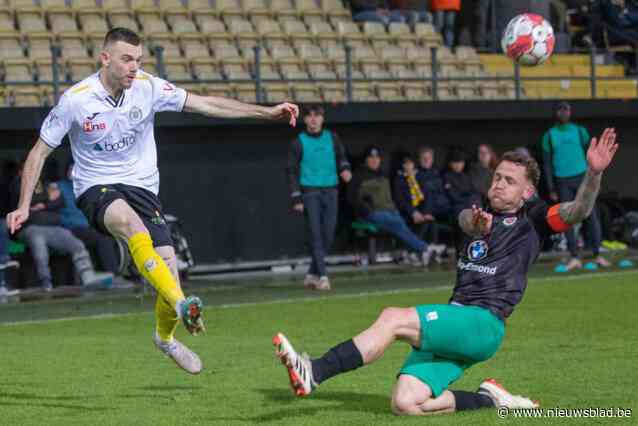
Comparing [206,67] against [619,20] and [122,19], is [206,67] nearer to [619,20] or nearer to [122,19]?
[122,19]

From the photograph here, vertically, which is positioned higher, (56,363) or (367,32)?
(367,32)

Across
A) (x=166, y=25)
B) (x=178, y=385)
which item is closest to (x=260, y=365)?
(x=178, y=385)

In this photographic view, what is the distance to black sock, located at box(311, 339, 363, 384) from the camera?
6.79 metres

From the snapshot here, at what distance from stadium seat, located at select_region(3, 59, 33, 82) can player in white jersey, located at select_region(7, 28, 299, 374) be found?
393 inches

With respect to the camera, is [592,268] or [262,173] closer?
[592,268]

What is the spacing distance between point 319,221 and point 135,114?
25.6ft

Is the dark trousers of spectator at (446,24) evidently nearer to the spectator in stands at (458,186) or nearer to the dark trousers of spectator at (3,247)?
the spectator in stands at (458,186)

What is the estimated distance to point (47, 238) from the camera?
1719 cm

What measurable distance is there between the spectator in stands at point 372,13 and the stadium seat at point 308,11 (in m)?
0.98

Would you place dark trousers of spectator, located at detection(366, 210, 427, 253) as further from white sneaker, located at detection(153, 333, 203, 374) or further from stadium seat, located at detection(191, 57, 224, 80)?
white sneaker, located at detection(153, 333, 203, 374)

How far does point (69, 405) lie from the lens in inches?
321

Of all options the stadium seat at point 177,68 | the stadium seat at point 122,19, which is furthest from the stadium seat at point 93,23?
the stadium seat at point 177,68

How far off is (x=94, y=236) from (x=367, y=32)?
25.3ft

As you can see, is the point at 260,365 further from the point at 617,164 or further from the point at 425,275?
the point at 617,164
